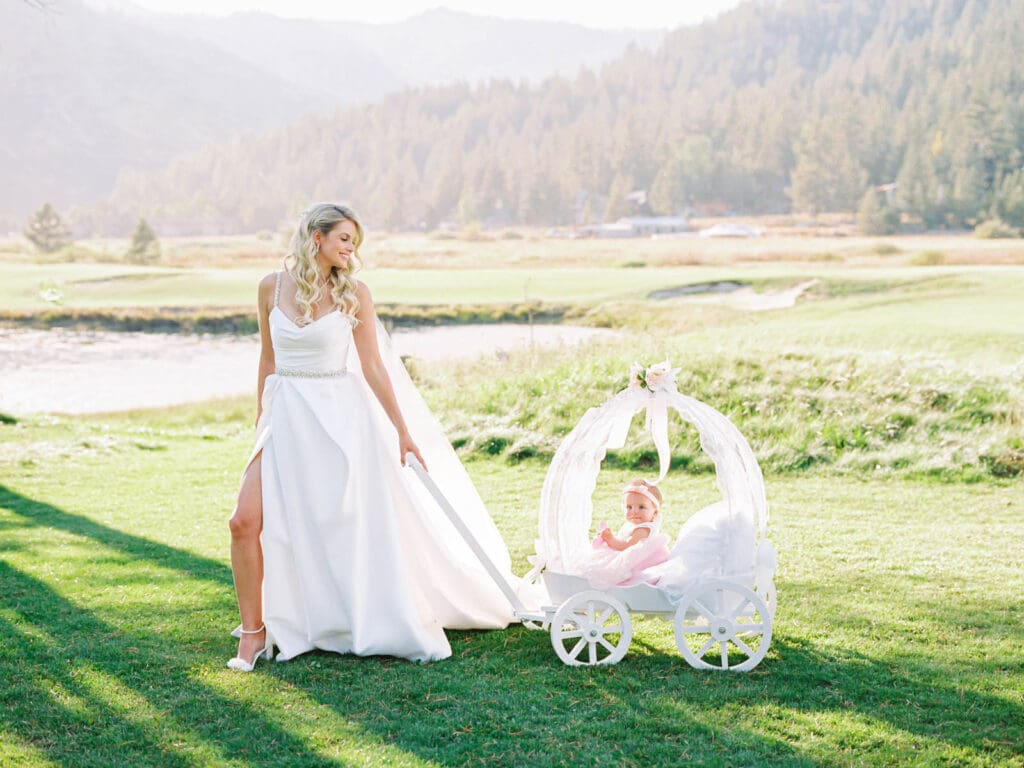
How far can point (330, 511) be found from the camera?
4.45 m

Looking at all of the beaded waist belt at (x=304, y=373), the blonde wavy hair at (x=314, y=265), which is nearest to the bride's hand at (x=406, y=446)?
the beaded waist belt at (x=304, y=373)

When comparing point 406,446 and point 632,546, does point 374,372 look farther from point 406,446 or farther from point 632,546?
point 632,546

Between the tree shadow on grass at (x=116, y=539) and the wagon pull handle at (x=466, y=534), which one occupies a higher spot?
the wagon pull handle at (x=466, y=534)

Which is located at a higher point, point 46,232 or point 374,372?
point 46,232

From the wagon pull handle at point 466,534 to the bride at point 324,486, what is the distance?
0.11 meters

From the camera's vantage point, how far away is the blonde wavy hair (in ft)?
14.6

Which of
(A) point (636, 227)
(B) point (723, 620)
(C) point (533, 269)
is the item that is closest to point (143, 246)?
(C) point (533, 269)

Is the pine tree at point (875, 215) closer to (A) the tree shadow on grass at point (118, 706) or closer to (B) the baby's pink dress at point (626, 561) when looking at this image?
(B) the baby's pink dress at point (626, 561)

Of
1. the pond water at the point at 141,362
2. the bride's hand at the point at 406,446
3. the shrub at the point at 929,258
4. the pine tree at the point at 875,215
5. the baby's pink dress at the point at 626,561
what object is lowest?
the pond water at the point at 141,362

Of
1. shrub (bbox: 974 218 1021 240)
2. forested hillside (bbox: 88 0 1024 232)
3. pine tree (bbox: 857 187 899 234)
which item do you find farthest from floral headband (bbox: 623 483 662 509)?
pine tree (bbox: 857 187 899 234)

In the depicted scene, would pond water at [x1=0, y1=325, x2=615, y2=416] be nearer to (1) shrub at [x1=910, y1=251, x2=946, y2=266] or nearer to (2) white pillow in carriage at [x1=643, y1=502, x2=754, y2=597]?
(1) shrub at [x1=910, y1=251, x2=946, y2=266]

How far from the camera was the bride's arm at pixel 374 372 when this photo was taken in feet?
15.1

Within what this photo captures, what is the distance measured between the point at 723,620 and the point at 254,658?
204cm

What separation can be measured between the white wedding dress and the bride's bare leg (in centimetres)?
4
